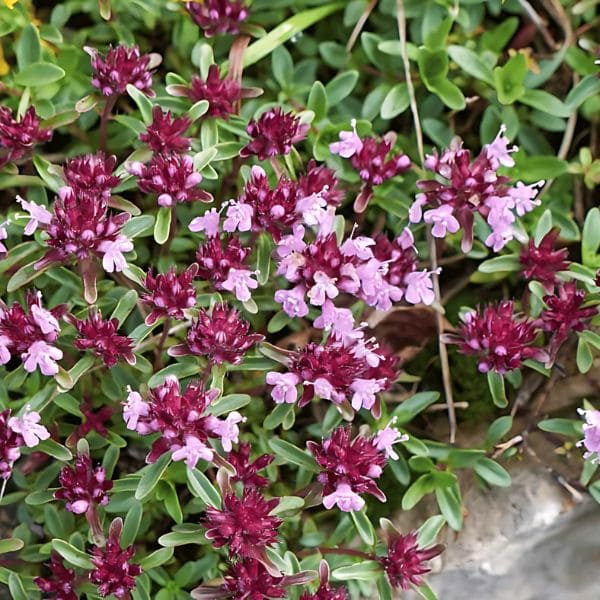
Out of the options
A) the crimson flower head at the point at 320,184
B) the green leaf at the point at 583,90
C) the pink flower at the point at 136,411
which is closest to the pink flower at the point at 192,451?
the pink flower at the point at 136,411

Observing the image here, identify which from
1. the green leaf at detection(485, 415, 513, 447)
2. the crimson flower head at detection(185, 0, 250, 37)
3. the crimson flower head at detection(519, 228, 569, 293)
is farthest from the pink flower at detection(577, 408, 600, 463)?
the crimson flower head at detection(185, 0, 250, 37)

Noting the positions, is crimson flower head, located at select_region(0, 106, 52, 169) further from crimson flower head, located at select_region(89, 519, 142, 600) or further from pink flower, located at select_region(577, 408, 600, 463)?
pink flower, located at select_region(577, 408, 600, 463)

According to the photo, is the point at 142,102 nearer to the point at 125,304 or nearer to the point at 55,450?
the point at 125,304

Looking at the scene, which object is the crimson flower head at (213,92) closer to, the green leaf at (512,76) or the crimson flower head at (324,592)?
the green leaf at (512,76)

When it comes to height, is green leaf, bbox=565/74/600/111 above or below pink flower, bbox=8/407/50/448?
above

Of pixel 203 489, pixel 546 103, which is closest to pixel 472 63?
pixel 546 103

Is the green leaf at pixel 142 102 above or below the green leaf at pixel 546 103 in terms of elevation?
above

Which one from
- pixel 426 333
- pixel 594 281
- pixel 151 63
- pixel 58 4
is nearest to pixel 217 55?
pixel 151 63

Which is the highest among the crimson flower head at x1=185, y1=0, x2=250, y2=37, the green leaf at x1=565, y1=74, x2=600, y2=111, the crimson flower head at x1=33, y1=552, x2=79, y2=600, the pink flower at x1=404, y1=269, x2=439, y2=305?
the crimson flower head at x1=185, y1=0, x2=250, y2=37
